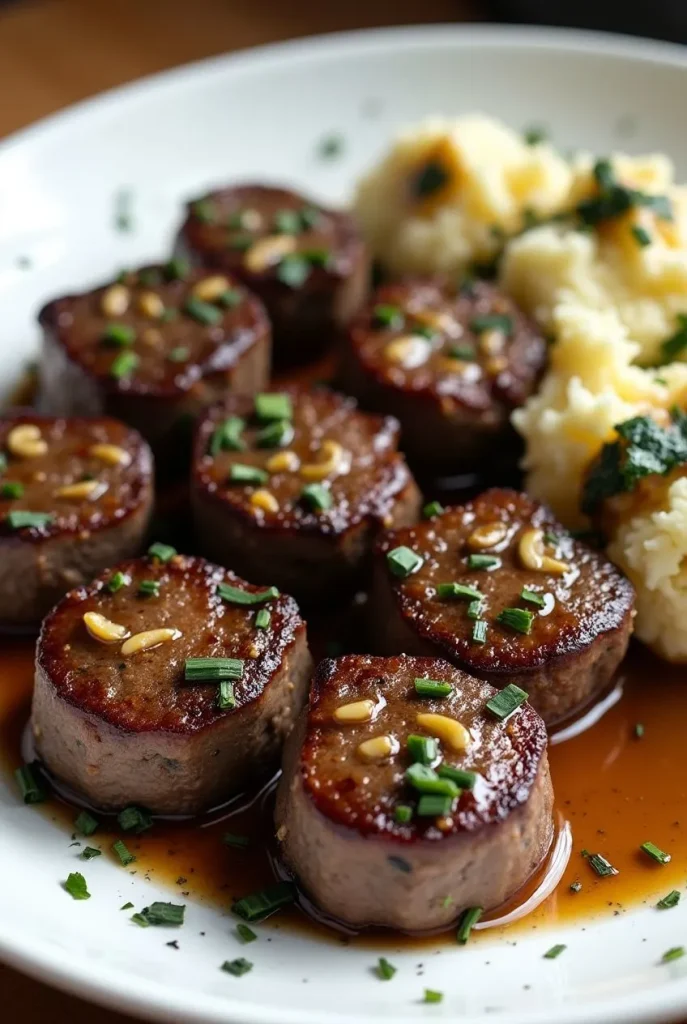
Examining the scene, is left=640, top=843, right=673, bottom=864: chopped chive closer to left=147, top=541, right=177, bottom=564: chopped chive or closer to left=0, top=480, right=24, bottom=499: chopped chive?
left=147, top=541, right=177, bottom=564: chopped chive

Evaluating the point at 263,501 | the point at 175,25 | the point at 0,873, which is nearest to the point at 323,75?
the point at 175,25

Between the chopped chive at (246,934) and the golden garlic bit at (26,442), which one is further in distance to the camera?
the golden garlic bit at (26,442)

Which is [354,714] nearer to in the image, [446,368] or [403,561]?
[403,561]

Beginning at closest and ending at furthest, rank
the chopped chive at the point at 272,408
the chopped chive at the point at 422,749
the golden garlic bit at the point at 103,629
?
the chopped chive at the point at 422,749, the golden garlic bit at the point at 103,629, the chopped chive at the point at 272,408

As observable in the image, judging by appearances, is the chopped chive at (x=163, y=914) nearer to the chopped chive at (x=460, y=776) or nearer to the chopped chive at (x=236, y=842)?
the chopped chive at (x=236, y=842)

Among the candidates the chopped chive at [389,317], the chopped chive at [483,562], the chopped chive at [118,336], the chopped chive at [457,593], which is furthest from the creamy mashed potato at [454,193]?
the chopped chive at [457,593]

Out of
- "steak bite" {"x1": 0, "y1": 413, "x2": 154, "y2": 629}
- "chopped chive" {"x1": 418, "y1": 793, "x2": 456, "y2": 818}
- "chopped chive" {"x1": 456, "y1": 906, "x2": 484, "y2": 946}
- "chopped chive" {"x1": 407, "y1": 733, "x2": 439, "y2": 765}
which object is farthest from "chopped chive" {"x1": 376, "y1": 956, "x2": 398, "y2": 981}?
"steak bite" {"x1": 0, "y1": 413, "x2": 154, "y2": 629}

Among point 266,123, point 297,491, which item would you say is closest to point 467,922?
point 297,491
